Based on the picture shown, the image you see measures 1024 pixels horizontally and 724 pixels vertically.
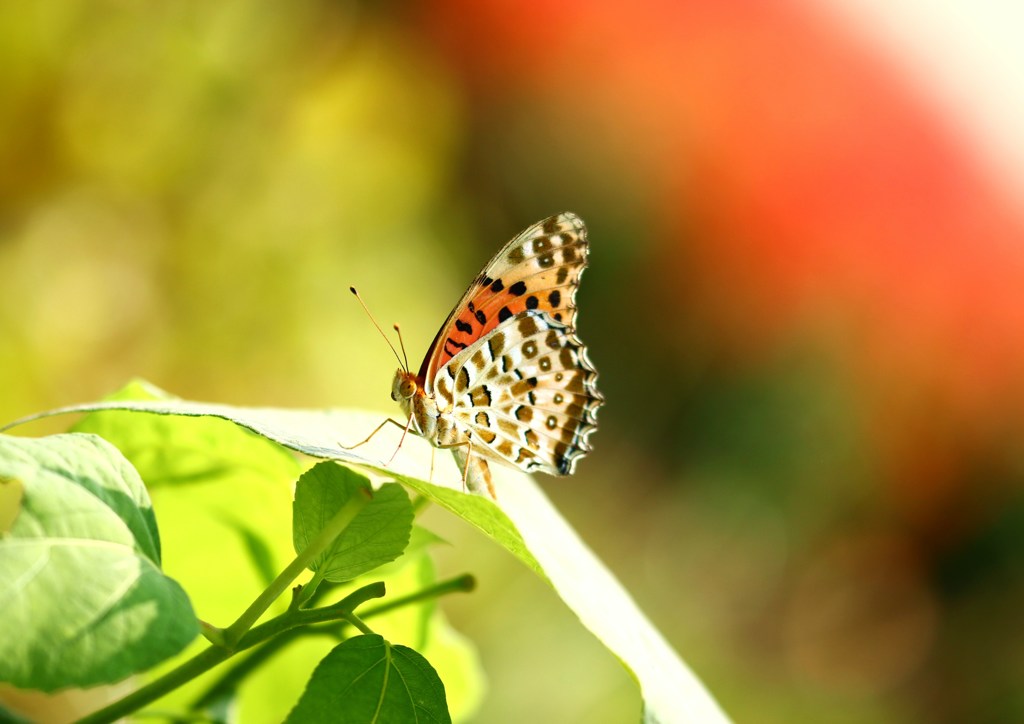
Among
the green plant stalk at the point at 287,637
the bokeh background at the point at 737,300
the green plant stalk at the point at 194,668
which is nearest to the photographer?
the green plant stalk at the point at 194,668

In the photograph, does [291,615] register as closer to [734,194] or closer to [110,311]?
[110,311]

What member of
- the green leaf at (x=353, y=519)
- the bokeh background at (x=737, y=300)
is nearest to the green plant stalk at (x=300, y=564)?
the green leaf at (x=353, y=519)

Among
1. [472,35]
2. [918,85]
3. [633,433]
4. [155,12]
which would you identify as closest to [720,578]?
[633,433]

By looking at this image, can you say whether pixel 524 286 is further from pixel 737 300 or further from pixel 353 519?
pixel 737 300

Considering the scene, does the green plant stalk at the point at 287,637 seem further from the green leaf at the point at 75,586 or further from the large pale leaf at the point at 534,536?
the green leaf at the point at 75,586

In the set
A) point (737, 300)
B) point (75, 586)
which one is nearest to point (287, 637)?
point (75, 586)
